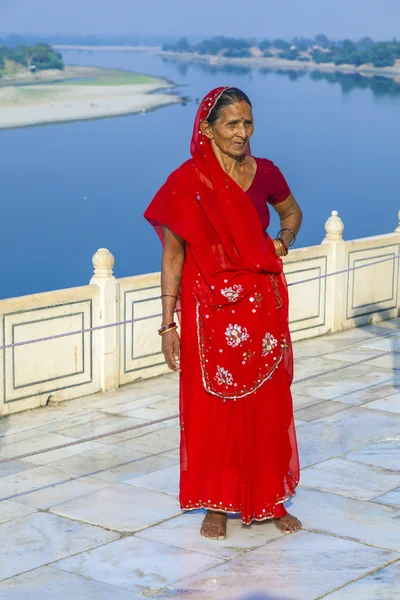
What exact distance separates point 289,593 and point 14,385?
9.18 feet

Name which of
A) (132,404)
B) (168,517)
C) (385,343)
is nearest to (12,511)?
(168,517)

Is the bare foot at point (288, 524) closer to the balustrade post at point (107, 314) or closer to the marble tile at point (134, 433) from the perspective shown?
the marble tile at point (134, 433)

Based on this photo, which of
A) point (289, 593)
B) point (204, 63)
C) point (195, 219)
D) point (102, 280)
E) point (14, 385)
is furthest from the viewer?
point (204, 63)

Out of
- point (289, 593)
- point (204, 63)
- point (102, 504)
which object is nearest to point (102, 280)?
point (102, 504)

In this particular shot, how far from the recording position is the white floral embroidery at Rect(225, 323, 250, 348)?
11.4ft

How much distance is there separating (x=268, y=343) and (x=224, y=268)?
0.29m

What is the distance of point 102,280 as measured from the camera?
604 centimetres

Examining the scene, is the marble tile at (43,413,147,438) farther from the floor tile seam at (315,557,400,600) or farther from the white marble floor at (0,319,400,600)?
the floor tile seam at (315,557,400,600)

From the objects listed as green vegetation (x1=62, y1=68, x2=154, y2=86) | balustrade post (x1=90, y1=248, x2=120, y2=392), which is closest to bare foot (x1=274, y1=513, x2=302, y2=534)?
balustrade post (x1=90, y1=248, x2=120, y2=392)

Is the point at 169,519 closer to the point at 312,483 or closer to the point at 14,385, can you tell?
the point at 312,483

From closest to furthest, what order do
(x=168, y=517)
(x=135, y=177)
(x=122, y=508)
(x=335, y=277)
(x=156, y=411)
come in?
(x=168, y=517) < (x=122, y=508) < (x=156, y=411) < (x=335, y=277) < (x=135, y=177)

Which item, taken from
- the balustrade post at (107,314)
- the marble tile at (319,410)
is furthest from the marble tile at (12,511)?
the balustrade post at (107,314)

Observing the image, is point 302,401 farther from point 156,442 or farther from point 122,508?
point 122,508

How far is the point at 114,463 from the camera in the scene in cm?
455
